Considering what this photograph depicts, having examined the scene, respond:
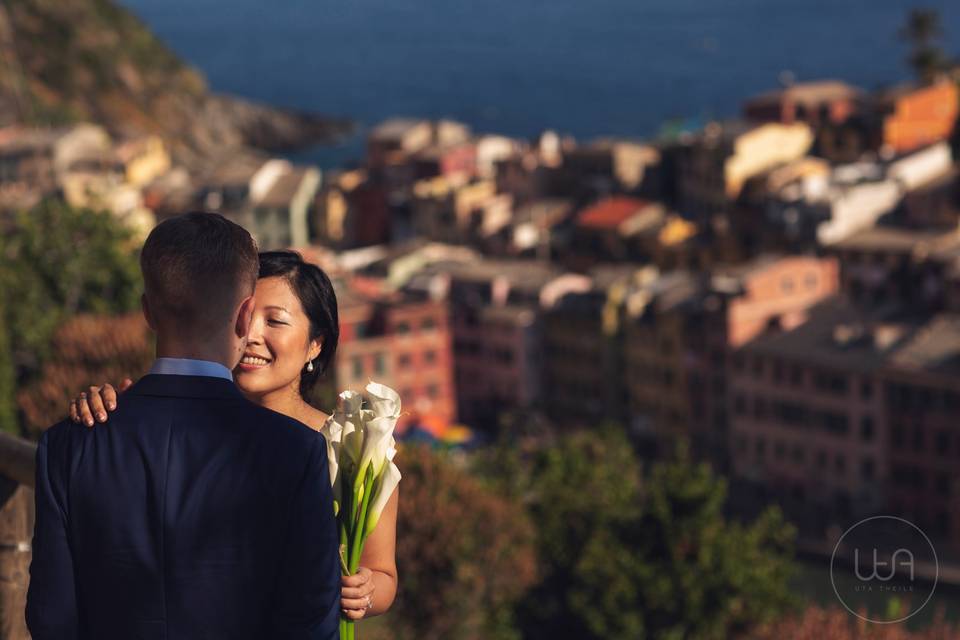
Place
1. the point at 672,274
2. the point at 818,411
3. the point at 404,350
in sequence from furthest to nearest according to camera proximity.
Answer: the point at 672,274 < the point at 404,350 < the point at 818,411

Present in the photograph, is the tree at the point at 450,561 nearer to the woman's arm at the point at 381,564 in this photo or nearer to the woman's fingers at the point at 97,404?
the woman's arm at the point at 381,564

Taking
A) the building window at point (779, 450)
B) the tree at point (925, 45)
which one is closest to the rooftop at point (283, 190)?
the tree at point (925, 45)

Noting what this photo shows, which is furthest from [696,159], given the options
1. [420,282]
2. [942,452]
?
[942,452]

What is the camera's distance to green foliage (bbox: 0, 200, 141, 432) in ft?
110

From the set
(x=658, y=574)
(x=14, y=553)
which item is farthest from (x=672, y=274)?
(x=14, y=553)

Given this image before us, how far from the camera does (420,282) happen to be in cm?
5559

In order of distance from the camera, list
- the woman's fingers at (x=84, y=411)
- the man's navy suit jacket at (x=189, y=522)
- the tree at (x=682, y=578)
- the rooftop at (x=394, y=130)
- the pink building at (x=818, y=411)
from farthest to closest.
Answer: the rooftop at (x=394, y=130) → the pink building at (x=818, y=411) → the tree at (x=682, y=578) → the woman's fingers at (x=84, y=411) → the man's navy suit jacket at (x=189, y=522)

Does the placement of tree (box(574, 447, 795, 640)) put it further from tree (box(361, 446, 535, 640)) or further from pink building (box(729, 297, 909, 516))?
pink building (box(729, 297, 909, 516))

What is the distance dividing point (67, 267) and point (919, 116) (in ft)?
128

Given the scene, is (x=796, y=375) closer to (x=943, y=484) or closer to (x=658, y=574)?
(x=943, y=484)

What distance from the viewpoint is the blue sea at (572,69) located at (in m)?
135

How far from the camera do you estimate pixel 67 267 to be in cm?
3466

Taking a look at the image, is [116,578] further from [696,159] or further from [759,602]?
[696,159]

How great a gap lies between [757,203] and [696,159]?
13.1 feet
